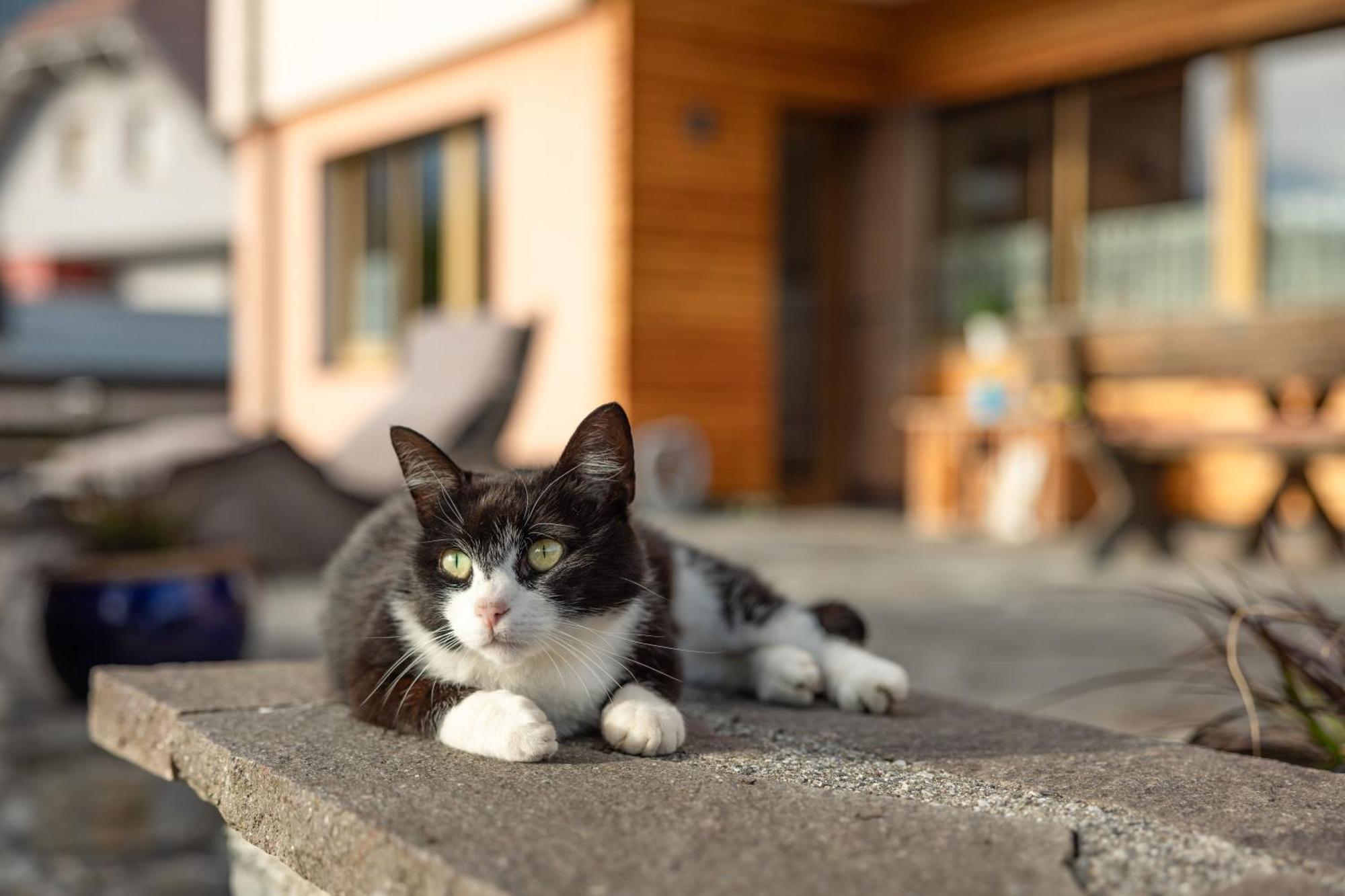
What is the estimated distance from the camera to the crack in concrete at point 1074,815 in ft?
3.77

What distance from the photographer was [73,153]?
57.1ft

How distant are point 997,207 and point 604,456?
7.37 meters

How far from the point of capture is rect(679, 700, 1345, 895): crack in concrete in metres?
1.15

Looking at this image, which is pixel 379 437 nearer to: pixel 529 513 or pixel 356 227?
pixel 529 513

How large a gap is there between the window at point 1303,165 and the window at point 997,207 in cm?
138

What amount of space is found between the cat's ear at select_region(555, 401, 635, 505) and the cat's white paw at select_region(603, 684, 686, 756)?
0.24m

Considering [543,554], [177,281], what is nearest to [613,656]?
[543,554]

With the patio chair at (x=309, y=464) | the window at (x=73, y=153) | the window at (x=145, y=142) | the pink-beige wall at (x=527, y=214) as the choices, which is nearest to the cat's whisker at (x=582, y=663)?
the patio chair at (x=309, y=464)

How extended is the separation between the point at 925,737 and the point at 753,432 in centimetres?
666

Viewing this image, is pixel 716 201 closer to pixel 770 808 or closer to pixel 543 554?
pixel 543 554

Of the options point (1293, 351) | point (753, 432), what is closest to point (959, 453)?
point (753, 432)

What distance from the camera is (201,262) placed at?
60.1 feet

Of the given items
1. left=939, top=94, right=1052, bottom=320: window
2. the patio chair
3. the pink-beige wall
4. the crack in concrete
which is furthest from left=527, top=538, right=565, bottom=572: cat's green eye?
left=939, top=94, right=1052, bottom=320: window

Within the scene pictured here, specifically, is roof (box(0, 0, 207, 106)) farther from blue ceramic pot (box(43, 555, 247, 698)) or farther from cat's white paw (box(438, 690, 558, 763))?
cat's white paw (box(438, 690, 558, 763))
